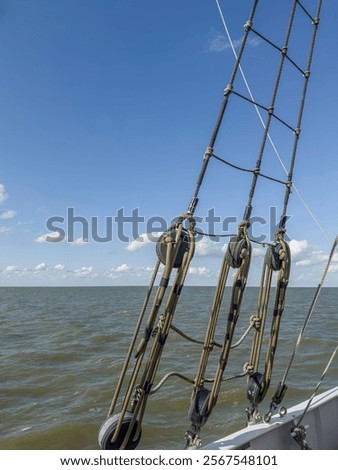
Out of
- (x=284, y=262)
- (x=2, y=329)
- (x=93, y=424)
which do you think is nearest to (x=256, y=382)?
(x=284, y=262)

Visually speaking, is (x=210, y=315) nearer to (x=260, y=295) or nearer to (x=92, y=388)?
(x=260, y=295)

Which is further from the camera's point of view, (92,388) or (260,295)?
(92,388)

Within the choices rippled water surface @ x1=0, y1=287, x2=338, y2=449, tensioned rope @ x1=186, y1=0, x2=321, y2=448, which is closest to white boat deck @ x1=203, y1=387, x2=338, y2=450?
tensioned rope @ x1=186, y1=0, x2=321, y2=448

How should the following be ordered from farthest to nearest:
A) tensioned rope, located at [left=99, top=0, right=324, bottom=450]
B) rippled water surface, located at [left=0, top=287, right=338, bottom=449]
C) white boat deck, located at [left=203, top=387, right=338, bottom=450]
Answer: rippled water surface, located at [left=0, top=287, right=338, bottom=449] < white boat deck, located at [left=203, top=387, right=338, bottom=450] < tensioned rope, located at [left=99, top=0, right=324, bottom=450]

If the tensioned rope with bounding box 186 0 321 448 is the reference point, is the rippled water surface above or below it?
below

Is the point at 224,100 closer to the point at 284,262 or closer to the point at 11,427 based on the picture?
the point at 284,262

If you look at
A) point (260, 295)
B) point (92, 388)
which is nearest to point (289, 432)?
point (260, 295)

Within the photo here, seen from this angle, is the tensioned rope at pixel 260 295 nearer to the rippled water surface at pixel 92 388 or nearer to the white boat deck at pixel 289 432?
the white boat deck at pixel 289 432

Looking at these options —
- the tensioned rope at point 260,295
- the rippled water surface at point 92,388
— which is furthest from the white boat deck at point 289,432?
the rippled water surface at point 92,388

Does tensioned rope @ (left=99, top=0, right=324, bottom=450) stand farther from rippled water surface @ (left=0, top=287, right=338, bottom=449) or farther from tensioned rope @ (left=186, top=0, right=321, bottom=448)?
rippled water surface @ (left=0, top=287, right=338, bottom=449)

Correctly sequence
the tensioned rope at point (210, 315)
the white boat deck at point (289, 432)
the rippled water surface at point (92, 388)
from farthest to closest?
the rippled water surface at point (92, 388) < the white boat deck at point (289, 432) < the tensioned rope at point (210, 315)

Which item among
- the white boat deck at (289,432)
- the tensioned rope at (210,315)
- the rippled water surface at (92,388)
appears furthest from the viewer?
the rippled water surface at (92,388)

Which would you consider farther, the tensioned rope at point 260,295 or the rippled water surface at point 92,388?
the rippled water surface at point 92,388

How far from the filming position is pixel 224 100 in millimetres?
3773
